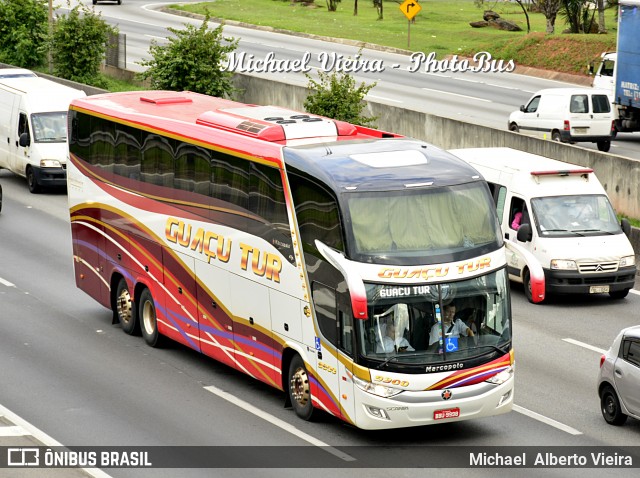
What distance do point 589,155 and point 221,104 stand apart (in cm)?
1033

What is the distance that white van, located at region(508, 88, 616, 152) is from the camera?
3812cm

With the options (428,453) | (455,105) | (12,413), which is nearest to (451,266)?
(428,453)

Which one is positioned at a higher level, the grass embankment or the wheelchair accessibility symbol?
the grass embankment

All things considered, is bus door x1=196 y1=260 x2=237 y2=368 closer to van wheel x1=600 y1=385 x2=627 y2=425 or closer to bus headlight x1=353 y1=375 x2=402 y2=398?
bus headlight x1=353 y1=375 x2=402 y2=398

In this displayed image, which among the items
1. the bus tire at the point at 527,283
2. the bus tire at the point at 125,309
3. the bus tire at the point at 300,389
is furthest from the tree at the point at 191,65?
the bus tire at the point at 300,389

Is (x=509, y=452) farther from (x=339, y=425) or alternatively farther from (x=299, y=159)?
(x=299, y=159)

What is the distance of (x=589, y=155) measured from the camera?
28.7 meters

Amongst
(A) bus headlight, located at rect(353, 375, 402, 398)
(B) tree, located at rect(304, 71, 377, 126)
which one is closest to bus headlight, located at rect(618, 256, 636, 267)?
(A) bus headlight, located at rect(353, 375, 402, 398)

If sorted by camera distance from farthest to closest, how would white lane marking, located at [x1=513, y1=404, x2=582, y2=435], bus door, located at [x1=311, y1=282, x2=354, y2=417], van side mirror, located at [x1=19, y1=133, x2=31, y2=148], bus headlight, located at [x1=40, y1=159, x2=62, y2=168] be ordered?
van side mirror, located at [x1=19, y1=133, x2=31, y2=148]
bus headlight, located at [x1=40, y1=159, x2=62, y2=168]
white lane marking, located at [x1=513, y1=404, x2=582, y2=435]
bus door, located at [x1=311, y1=282, x2=354, y2=417]

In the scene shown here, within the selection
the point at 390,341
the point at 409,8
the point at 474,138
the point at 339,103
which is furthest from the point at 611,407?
the point at 409,8

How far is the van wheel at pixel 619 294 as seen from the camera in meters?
23.9

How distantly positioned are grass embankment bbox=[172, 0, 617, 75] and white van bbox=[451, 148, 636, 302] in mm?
29566

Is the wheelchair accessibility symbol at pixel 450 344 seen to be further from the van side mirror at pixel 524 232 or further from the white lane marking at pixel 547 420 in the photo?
the van side mirror at pixel 524 232

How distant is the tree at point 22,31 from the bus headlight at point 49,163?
17058mm
